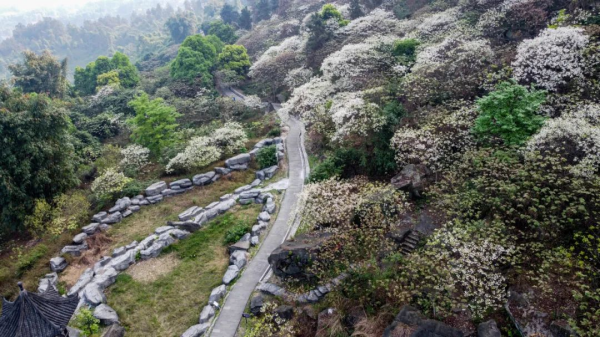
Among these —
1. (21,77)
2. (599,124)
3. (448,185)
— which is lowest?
(448,185)

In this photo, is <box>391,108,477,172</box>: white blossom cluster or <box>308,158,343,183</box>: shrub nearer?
<box>391,108,477,172</box>: white blossom cluster

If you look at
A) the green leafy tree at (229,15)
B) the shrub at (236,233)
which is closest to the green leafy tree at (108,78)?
the green leafy tree at (229,15)

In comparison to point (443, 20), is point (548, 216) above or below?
below

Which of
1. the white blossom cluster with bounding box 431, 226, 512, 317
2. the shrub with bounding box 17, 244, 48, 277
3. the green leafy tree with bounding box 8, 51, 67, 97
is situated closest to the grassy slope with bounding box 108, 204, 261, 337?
the shrub with bounding box 17, 244, 48, 277

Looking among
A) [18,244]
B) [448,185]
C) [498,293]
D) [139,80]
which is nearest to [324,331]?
[498,293]

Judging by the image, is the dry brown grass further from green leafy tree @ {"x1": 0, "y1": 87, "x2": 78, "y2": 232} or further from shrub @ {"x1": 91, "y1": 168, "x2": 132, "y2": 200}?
green leafy tree @ {"x1": 0, "y1": 87, "x2": 78, "y2": 232}

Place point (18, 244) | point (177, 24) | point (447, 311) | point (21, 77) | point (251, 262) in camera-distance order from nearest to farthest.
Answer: point (447, 311)
point (251, 262)
point (18, 244)
point (21, 77)
point (177, 24)

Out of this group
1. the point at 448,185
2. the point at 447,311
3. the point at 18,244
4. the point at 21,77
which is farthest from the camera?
the point at 21,77

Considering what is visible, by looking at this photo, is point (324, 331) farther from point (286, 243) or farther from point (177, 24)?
point (177, 24)
